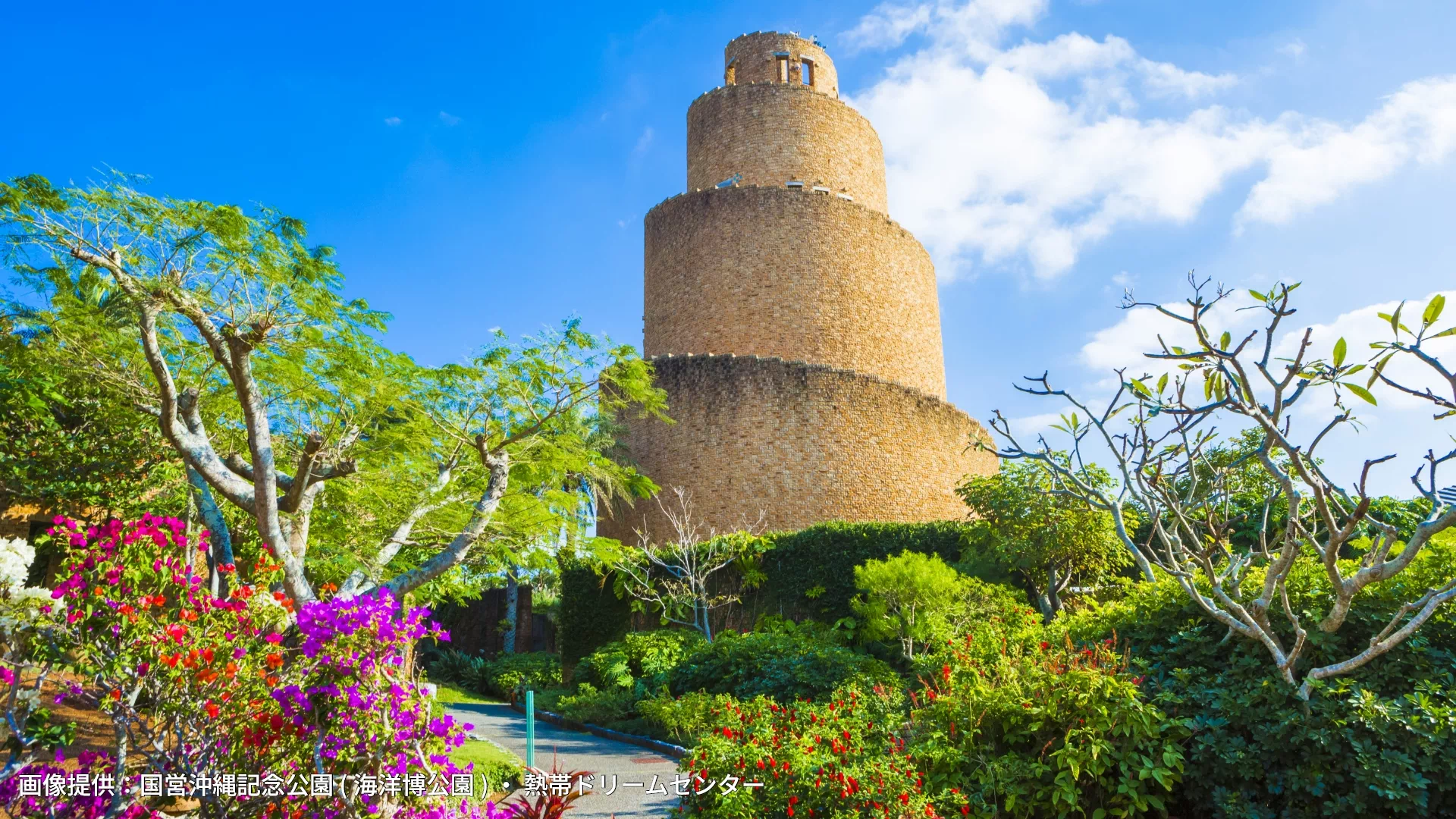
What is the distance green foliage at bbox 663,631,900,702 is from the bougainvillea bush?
19.2ft

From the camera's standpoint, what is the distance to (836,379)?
19.5m

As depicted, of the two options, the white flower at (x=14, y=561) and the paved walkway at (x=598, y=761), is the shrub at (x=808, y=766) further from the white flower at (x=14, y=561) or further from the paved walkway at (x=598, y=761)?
the white flower at (x=14, y=561)

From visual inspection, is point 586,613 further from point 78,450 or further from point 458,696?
point 78,450

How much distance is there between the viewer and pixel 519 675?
16.8 m

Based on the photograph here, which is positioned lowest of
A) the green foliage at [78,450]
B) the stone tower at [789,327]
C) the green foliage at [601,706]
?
the green foliage at [601,706]

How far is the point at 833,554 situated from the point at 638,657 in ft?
12.0

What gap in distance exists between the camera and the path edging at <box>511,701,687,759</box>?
30.9ft

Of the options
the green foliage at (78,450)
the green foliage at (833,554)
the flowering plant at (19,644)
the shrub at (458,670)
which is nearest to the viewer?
the flowering plant at (19,644)

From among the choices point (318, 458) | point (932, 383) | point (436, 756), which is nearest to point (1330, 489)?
point (436, 756)

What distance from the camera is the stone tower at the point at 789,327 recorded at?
18797 millimetres

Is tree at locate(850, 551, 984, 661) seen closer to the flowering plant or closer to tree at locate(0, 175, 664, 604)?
tree at locate(0, 175, 664, 604)

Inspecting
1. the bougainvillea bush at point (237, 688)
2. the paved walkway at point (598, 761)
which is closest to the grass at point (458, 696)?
the paved walkway at point (598, 761)

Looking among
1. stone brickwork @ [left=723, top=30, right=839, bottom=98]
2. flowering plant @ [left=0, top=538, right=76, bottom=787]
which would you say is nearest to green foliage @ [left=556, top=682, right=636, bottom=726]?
flowering plant @ [left=0, top=538, right=76, bottom=787]

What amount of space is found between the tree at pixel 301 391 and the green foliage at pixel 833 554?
4638mm
